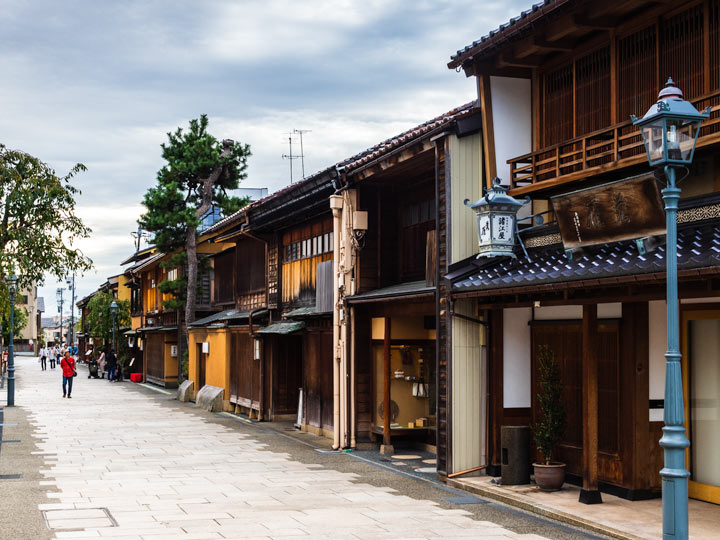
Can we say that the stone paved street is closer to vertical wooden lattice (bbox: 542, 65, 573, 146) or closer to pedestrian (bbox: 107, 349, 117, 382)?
vertical wooden lattice (bbox: 542, 65, 573, 146)

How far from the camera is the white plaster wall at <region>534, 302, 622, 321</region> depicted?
13.9m

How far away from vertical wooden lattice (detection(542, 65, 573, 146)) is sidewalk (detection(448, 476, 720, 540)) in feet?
19.2

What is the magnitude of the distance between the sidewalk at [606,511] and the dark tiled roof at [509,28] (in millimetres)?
7261

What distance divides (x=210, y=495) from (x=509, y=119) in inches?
326

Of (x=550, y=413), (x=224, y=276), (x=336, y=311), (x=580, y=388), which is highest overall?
(x=224, y=276)

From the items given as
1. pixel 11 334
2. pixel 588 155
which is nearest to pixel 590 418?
pixel 588 155

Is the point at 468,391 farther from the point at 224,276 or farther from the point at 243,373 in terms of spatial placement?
the point at 224,276

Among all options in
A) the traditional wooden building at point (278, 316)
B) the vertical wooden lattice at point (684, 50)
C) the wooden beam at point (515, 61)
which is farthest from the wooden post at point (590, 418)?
the traditional wooden building at point (278, 316)

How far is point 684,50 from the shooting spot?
12070mm

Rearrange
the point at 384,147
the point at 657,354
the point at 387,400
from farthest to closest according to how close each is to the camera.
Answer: the point at 387,400 < the point at 384,147 < the point at 657,354

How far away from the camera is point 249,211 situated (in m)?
27.9

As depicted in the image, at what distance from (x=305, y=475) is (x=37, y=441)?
9.08 meters

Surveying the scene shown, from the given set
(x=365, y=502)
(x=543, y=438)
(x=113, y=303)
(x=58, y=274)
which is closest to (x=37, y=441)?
(x=58, y=274)

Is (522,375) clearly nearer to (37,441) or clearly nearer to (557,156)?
(557,156)
